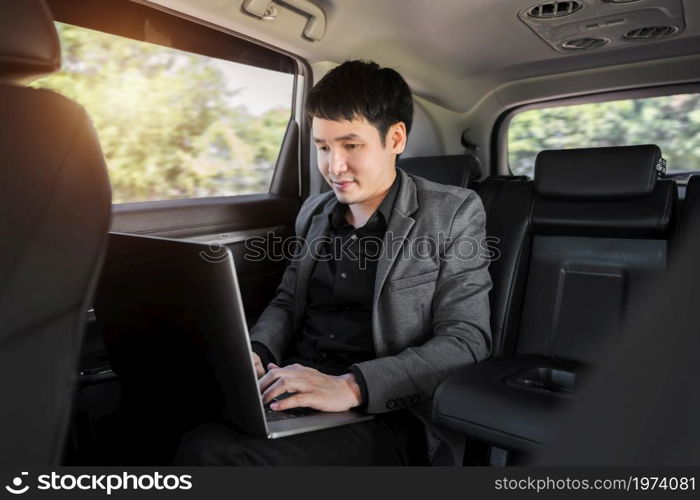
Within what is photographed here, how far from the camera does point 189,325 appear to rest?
94 cm

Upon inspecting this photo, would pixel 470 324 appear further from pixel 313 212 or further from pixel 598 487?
pixel 598 487

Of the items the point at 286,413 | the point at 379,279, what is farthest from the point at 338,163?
the point at 286,413

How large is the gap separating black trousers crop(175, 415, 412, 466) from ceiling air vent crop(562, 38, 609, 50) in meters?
1.48

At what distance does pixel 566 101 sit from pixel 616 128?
25 centimetres

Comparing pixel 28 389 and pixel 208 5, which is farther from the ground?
pixel 208 5

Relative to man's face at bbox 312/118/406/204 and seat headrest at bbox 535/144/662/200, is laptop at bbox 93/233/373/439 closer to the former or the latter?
man's face at bbox 312/118/406/204

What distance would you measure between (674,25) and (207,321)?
5.67 feet

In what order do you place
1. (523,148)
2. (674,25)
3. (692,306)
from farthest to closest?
(523,148), (674,25), (692,306)

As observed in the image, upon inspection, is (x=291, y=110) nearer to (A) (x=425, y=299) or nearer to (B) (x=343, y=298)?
(B) (x=343, y=298)

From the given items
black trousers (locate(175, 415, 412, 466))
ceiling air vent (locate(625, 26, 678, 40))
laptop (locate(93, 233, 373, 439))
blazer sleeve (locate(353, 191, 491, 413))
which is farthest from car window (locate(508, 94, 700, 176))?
laptop (locate(93, 233, 373, 439))

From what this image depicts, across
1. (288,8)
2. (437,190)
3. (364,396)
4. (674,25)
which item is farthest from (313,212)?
(674,25)

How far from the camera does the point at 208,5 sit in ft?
4.81

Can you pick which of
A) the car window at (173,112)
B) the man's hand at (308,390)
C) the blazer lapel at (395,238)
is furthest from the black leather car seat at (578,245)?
the car window at (173,112)

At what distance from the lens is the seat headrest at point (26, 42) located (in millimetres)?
676
